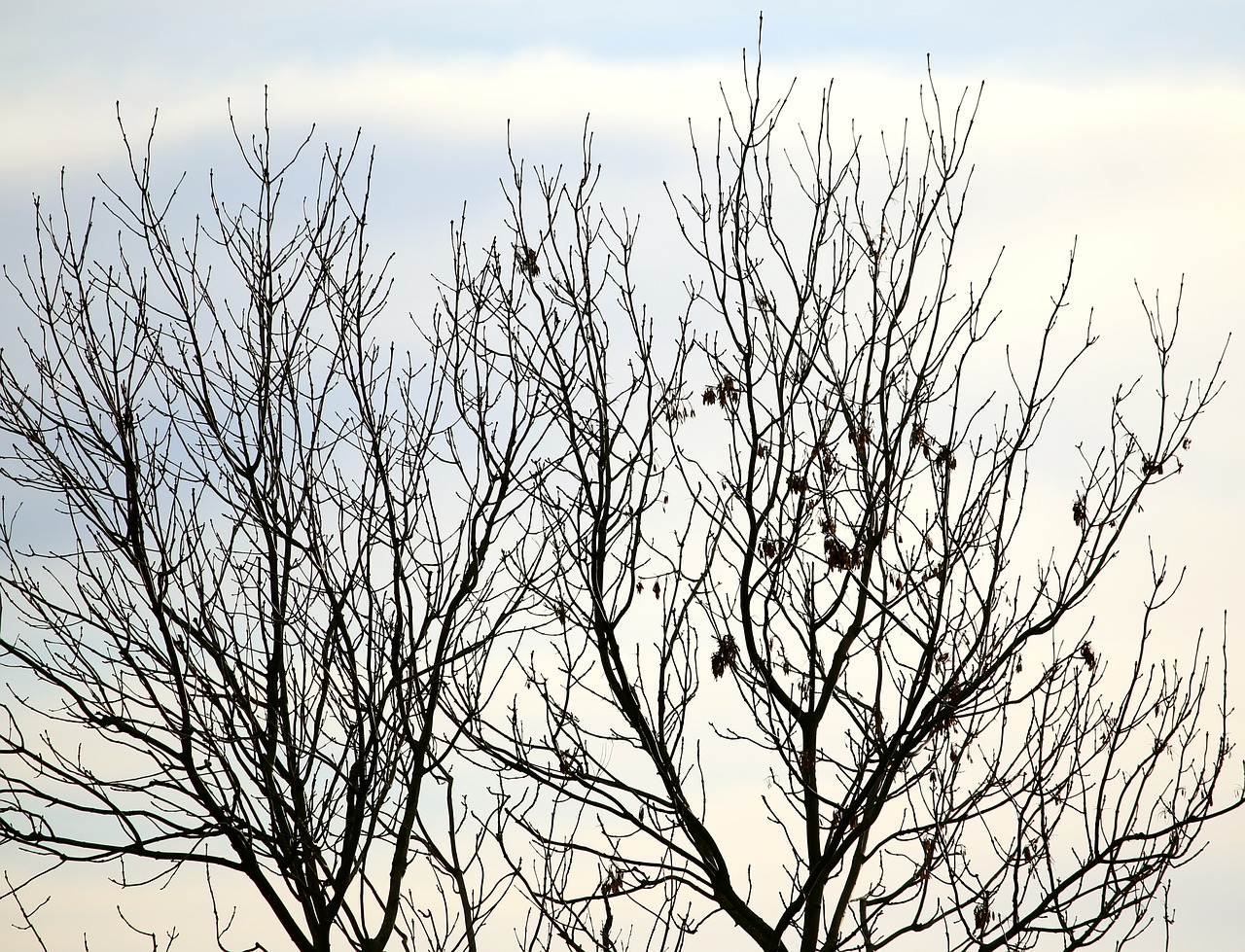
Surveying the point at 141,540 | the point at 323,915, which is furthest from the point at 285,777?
the point at 141,540

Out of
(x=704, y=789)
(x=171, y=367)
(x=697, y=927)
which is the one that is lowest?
(x=697, y=927)

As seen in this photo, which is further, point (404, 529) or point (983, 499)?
point (404, 529)

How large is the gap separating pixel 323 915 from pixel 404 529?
1632mm

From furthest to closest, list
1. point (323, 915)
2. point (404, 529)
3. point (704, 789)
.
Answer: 1. point (404, 529)
2. point (704, 789)
3. point (323, 915)

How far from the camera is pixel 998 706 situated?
5.52 metres

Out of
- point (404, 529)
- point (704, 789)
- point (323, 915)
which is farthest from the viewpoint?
point (404, 529)

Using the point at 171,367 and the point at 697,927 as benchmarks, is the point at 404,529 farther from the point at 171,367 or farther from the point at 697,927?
the point at 697,927

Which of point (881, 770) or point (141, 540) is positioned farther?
point (141, 540)

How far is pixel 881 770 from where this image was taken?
5309 mm

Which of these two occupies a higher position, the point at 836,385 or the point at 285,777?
the point at 836,385

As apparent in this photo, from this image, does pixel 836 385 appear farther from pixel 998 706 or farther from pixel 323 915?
pixel 323 915

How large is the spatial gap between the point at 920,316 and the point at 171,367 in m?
3.30

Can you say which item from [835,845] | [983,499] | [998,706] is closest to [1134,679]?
[998,706]

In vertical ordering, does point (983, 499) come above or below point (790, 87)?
below
